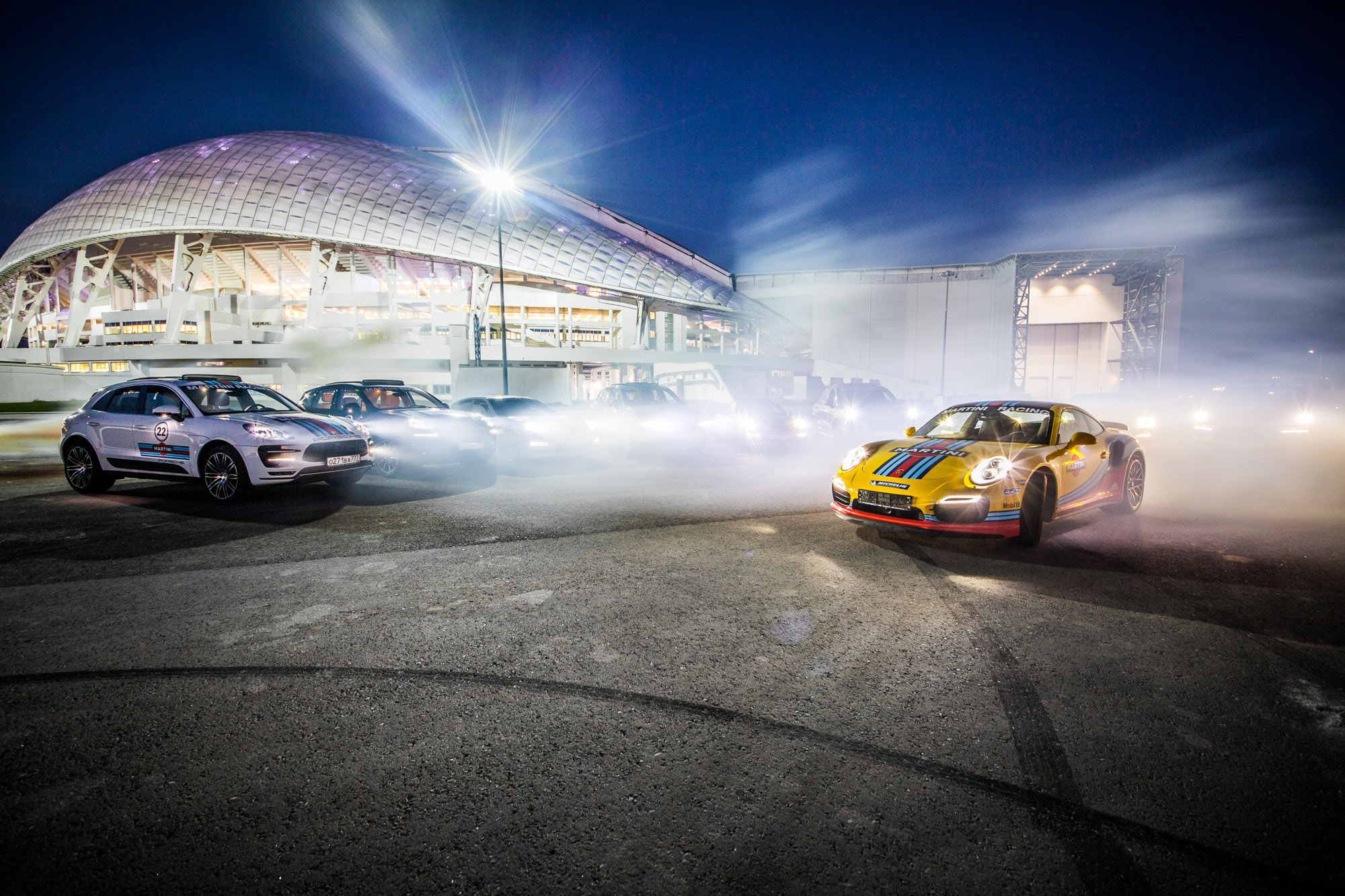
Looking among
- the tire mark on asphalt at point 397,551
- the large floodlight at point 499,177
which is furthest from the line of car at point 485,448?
the large floodlight at point 499,177

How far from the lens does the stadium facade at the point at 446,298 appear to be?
4000 cm

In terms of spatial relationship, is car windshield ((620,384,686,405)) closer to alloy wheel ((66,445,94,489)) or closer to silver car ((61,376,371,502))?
silver car ((61,376,371,502))

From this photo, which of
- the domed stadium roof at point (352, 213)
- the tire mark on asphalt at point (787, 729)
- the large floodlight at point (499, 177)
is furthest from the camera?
the domed stadium roof at point (352, 213)

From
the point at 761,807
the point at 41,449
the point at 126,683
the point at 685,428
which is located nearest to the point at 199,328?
the point at 41,449

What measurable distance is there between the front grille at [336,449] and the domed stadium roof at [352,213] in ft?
118

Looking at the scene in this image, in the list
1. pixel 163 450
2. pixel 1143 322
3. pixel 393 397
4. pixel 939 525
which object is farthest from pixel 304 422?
pixel 1143 322

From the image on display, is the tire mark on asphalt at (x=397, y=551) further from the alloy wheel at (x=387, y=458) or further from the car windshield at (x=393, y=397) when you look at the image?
the car windshield at (x=393, y=397)

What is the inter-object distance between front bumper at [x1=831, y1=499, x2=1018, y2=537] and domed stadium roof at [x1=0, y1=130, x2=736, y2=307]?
4012 centimetres

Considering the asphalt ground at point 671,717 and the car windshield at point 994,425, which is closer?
the asphalt ground at point 671,717

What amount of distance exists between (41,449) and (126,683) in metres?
18.1

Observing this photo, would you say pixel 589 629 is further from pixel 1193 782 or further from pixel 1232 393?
pixel 1232 393

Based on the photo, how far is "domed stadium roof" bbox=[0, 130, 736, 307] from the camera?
41719 millimetres

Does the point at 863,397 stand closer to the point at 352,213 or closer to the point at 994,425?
the point at 994,425

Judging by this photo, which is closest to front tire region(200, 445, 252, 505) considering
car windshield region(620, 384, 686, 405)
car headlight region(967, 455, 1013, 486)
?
car headlight region(967, 455, 1013, 486)
